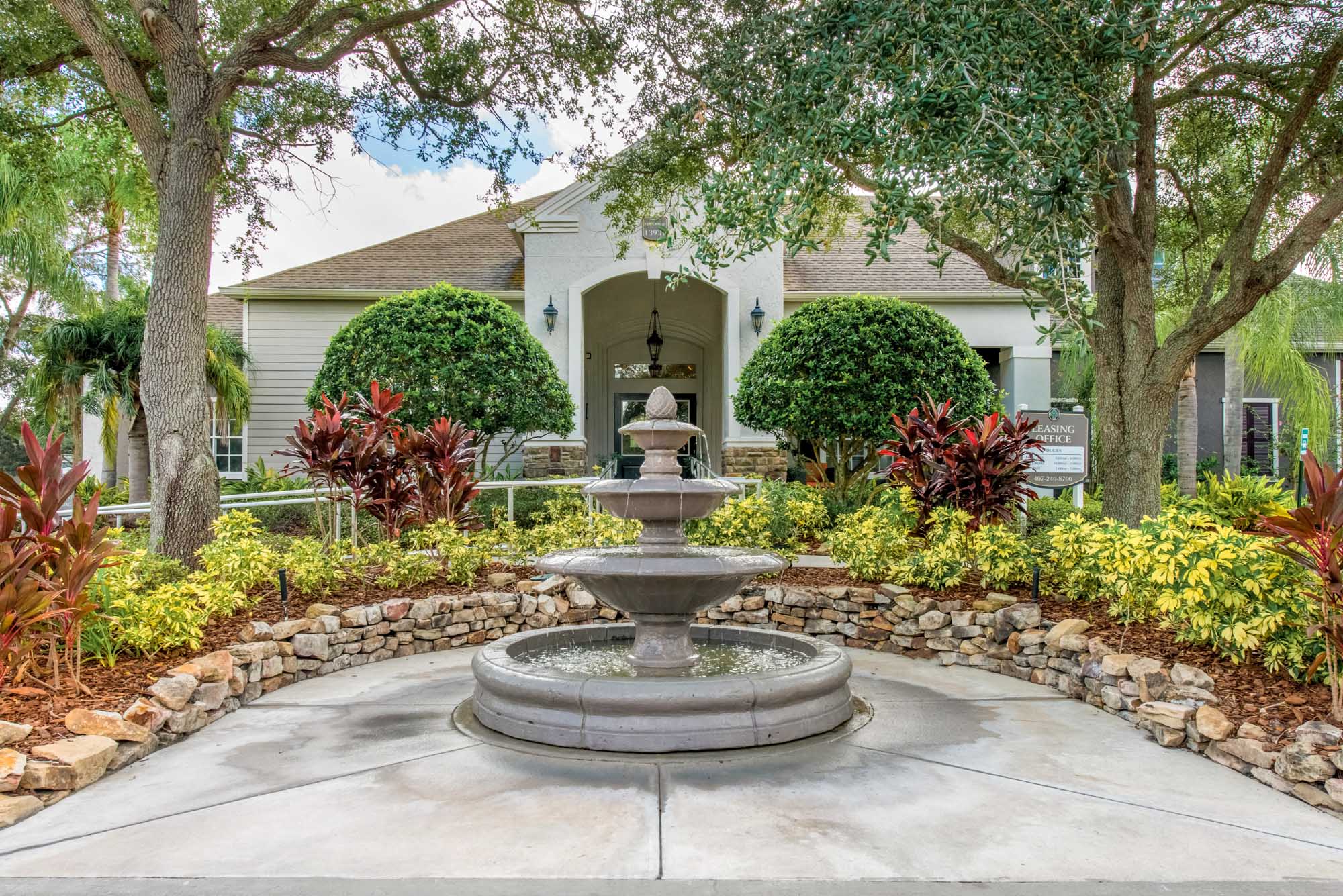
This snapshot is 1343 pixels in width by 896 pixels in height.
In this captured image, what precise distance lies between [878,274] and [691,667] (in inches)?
498

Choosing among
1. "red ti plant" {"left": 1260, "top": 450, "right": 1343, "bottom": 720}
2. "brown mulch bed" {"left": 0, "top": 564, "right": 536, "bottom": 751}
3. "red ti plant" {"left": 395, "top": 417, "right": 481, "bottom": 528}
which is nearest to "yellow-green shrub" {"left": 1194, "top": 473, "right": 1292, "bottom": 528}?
"red ti plant" {"left": 1260, "top": 450, "right": 1343, "bottom": 720}

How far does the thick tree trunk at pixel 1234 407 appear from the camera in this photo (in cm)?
1591

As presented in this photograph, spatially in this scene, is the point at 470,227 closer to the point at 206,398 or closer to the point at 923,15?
the point at 206,398

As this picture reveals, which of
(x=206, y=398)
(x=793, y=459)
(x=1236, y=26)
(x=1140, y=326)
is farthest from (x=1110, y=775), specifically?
(x=793, y=459)

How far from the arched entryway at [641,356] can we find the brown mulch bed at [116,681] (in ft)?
34.8

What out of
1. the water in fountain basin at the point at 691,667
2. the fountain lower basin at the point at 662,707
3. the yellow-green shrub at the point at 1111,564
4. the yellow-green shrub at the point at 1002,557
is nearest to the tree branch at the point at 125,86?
the water in fountain basin at the point at 691,667

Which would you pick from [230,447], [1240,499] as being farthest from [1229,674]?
[230,447]

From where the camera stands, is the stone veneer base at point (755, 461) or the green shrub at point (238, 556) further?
the stone veneer base at point (755, 461)

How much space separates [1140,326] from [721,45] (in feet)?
16.0

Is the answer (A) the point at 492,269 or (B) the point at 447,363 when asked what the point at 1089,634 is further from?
(A) the point at 492,269

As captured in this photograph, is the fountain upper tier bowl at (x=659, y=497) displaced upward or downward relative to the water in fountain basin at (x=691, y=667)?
upward

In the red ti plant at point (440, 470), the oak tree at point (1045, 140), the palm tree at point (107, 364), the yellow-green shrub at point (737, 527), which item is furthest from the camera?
the palm tree at point (107, 364)

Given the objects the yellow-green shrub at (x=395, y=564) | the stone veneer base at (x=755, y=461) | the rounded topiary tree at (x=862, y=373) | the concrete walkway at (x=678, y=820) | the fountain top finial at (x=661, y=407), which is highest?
the rounded topiary tree at (x=862, y=373)

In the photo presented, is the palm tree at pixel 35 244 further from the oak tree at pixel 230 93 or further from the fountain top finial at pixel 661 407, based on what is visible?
the fountain top finial at pixel 661 407
